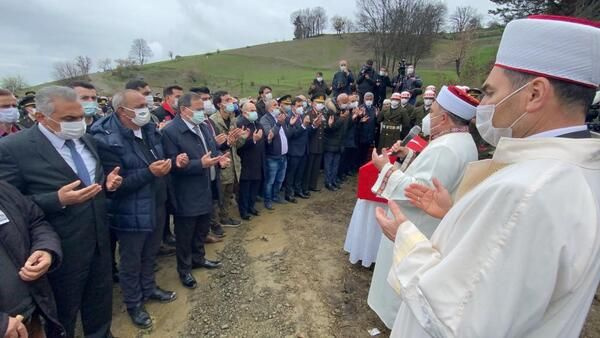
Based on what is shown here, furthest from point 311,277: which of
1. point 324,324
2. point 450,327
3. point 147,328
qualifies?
point 450,327

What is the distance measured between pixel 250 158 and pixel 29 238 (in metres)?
4.29

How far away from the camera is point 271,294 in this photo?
423cm

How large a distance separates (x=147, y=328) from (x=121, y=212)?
1282 mm

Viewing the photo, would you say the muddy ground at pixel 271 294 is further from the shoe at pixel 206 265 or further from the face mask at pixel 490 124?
the face mask at pixel 490 124

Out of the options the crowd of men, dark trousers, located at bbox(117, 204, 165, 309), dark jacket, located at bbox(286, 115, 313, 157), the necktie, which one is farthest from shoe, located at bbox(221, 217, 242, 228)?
the necktie

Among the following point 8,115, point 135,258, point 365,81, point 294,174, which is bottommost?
point 294,174

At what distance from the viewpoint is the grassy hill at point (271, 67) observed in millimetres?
38219

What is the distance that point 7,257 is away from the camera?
6.92ft

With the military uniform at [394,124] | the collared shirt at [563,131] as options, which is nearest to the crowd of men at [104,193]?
the collared shirt at [563,131]

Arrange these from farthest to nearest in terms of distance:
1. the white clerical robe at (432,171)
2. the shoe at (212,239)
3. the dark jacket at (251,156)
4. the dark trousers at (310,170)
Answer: the dark trousers at (310,170)
the dark jacket at (251,156)
the shoe at (212,239)
the white clerical robe at (432,171)

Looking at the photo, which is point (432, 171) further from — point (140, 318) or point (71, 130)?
point (140, 318)

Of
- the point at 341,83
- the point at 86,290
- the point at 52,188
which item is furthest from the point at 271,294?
the point at 341,83

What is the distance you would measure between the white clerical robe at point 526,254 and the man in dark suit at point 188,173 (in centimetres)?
340

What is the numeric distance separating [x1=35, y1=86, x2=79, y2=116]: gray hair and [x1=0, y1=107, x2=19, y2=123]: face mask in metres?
→ 2.03
